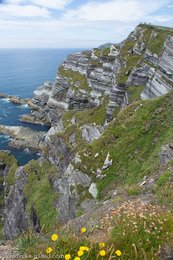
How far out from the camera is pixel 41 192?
149 feet

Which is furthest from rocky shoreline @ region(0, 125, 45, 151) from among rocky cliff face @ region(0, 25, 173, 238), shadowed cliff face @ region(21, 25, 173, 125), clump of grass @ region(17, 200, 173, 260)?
clump of grass @ region(17, 200, 173, 260)

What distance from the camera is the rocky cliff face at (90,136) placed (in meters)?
33.1

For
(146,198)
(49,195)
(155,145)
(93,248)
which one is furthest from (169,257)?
(49,195)

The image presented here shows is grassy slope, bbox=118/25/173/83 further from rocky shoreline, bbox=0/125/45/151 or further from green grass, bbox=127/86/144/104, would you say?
rocky shoreline, bbox=0/125/45/151

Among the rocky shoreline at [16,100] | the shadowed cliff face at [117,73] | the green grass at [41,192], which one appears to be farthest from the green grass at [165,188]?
the rocky shoreline at [16,100]

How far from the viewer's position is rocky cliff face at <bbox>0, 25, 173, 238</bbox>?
3306 centimetres

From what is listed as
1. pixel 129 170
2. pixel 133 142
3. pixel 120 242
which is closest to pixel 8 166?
pixel 133 142

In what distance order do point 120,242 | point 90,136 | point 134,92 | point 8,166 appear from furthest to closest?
1. point 8,166
2. point 134,92
3. point 90,136
4. point 120,242

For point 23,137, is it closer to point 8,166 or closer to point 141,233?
point 8,166

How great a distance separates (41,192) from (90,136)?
1443 cm

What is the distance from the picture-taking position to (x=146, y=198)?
626 inches

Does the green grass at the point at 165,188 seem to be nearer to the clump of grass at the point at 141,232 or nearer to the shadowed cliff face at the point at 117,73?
the clump of grass at the point at 141,232

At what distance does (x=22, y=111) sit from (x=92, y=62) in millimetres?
54086

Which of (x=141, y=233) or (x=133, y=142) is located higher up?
(x=141, y=233)
